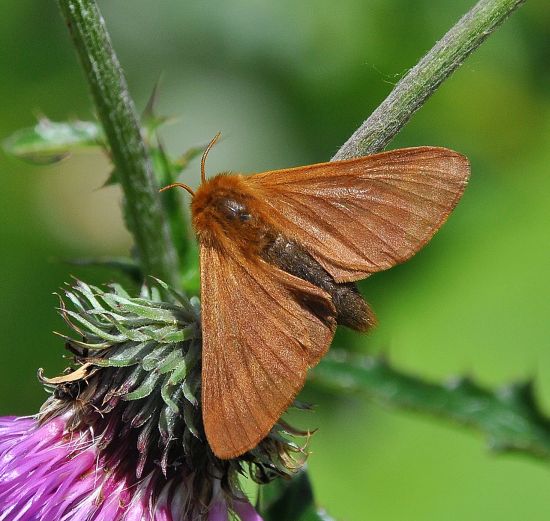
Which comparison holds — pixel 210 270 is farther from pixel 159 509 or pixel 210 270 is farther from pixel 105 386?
pixel 159 509

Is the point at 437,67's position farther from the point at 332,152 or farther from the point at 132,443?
the point at 332,152

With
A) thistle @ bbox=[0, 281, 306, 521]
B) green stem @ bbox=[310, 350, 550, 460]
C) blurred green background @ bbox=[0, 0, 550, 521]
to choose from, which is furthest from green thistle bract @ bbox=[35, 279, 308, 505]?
blurred green background @ bbox=[0, 0, 550, 521]

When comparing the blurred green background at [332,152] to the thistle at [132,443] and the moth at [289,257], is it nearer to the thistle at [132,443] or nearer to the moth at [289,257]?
the thistle at [132,443]

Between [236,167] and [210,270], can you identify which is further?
[236,167]

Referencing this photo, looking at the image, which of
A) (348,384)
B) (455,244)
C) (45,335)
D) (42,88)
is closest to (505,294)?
(455,244)

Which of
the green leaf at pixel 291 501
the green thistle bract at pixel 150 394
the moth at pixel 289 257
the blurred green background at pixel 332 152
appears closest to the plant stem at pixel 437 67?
the moth at pixel 289 257

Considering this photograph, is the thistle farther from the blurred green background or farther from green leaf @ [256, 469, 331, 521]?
the blurred green background
